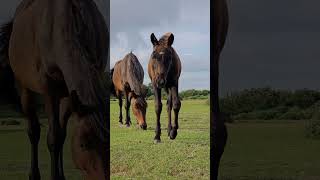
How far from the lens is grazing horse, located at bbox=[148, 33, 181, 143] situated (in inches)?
221

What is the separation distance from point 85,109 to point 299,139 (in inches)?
233

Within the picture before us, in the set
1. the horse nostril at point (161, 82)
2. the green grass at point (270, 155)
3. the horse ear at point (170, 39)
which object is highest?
the horse ear at point (170, 39)

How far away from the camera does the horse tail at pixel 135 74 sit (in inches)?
224

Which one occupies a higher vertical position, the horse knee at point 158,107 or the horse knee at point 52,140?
the horse knee at point 158,107

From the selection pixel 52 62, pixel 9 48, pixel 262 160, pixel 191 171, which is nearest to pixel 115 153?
pixel 191 171

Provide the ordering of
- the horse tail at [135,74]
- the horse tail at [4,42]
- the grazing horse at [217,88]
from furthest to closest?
the horse tail at [4,42] < the horse tail at [135,74] < the grazing horse at [217,88]

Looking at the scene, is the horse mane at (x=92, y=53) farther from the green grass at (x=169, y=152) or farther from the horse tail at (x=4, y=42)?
the horse tail at (x=4, y=42)

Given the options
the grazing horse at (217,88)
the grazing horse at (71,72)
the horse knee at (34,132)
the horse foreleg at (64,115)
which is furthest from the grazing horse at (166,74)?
the horse knee at (34,132)

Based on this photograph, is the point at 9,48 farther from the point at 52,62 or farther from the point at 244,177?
the point at 244,177

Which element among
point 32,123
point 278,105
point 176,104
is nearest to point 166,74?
point 176,104

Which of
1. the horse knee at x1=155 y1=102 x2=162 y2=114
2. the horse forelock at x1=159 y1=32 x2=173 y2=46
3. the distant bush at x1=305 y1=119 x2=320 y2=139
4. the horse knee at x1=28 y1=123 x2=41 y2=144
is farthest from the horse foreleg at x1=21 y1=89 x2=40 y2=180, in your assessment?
the distant bush at x1=305 y1=119 x2=320 y2=139

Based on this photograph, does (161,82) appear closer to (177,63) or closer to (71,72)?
(177,63)

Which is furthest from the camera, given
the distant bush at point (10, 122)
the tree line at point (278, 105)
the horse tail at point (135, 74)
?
the tree line at point (278, 105)

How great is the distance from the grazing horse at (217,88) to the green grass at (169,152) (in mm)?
97
